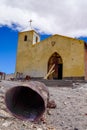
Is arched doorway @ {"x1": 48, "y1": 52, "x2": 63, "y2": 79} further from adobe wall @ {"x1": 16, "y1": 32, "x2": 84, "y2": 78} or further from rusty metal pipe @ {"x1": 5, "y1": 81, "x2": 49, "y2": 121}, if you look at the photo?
rusty metal pipe @ {"x1": 5, "y1": 81, "x2": 49, "y2": 121}

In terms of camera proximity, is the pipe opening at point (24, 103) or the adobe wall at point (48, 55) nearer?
the pipe opening at point (24, 103)

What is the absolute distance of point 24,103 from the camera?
21.5ft

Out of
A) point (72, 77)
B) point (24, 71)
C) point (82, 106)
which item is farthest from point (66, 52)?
point (82, 106)

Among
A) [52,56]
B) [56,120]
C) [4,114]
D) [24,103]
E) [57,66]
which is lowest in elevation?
[56,120]

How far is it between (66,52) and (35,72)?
150 inches

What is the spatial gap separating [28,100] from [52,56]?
50.5 ft

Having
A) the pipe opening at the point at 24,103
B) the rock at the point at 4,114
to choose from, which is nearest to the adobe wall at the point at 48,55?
the pipe opening at the point at 24,103

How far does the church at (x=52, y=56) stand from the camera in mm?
20000

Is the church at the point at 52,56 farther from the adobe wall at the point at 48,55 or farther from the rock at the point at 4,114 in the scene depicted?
the rock at the point at 4,114

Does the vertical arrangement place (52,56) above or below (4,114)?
above

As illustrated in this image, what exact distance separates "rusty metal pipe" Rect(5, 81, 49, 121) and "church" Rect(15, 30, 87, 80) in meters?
13.4

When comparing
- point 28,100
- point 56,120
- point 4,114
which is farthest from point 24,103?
point 56,120

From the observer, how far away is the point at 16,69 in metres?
23.6

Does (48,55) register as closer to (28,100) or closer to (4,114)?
(28,100)
